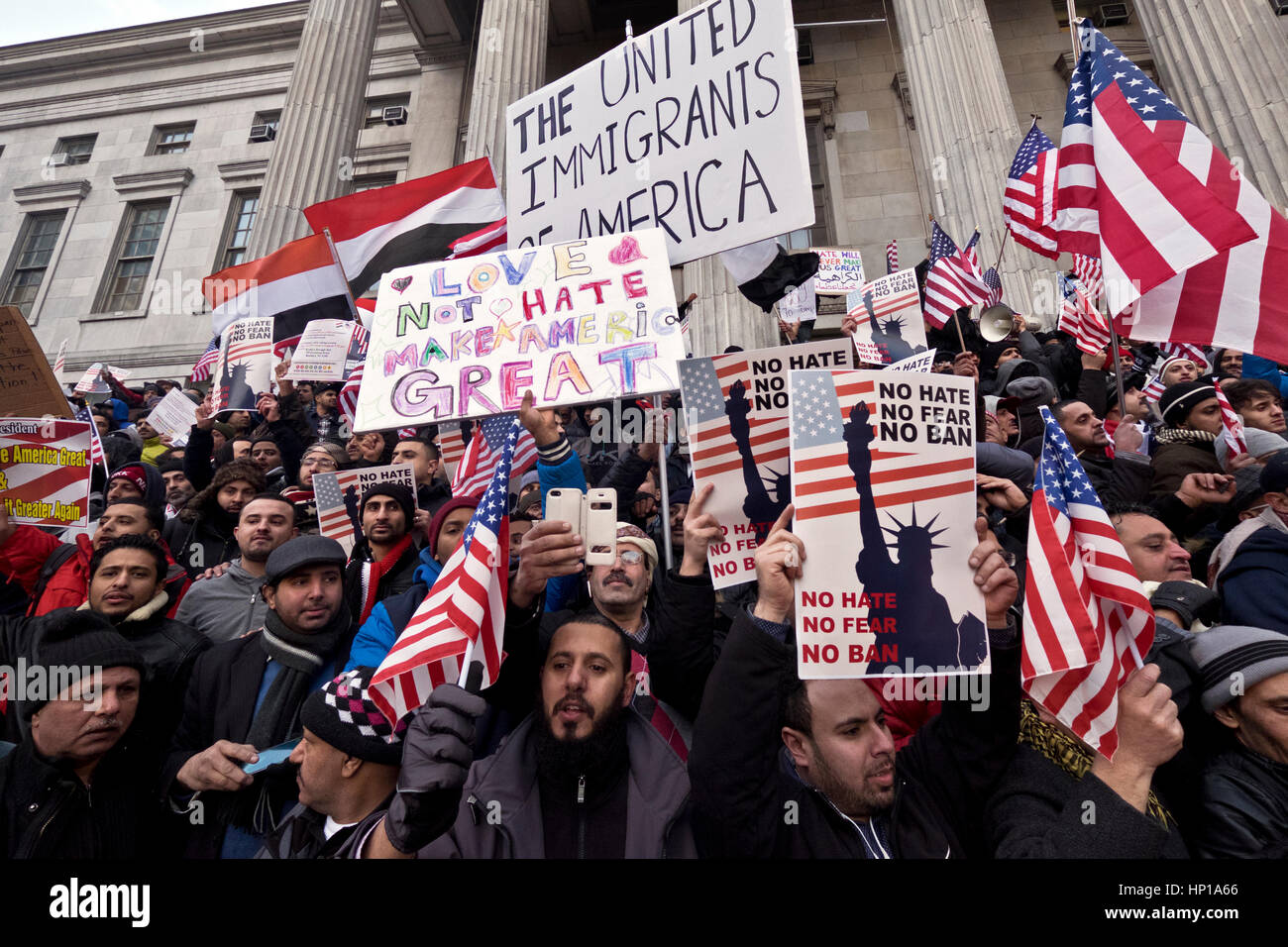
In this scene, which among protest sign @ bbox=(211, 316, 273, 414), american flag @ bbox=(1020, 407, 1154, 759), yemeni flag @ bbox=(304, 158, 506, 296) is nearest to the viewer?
american flag @ bbox=(1020, 407, 1154, 759)

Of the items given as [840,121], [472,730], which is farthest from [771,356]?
[840,121]

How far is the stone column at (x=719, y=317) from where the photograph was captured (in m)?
11.0

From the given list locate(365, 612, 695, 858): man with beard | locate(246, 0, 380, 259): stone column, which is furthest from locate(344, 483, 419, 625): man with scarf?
locate(246, 0, 380, 259): stone column

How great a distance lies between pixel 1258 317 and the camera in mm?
3051

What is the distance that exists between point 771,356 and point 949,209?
11128mm

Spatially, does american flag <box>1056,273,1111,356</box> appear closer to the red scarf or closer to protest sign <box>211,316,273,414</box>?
the red scarf

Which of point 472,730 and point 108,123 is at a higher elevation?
point 108,123

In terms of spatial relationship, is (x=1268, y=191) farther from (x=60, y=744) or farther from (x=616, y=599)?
(x=60, y=744)

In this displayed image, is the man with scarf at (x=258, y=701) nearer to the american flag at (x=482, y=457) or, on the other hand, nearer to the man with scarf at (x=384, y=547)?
the man with scarf at (x=384, y=547)

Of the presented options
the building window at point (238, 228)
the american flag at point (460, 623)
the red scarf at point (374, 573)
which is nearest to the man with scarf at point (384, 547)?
the red scarf at point (374, 573)

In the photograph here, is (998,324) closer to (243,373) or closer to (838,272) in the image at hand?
(838,272)

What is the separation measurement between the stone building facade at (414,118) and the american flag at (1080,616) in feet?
29.6

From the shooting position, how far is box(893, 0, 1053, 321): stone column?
36.6ft

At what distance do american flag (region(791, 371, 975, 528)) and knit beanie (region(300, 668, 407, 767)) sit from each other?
4.82 feet
